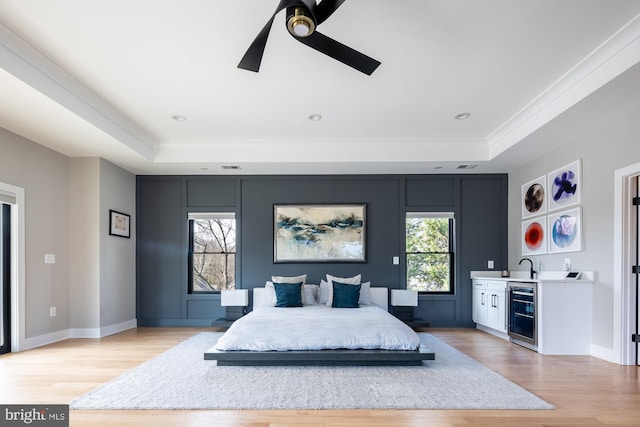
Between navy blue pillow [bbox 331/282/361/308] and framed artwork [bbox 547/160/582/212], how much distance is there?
2.90m

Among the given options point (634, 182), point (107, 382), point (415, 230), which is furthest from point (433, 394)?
point (415, 230)

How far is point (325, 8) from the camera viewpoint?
2330mm

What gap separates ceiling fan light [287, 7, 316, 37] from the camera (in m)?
2.29

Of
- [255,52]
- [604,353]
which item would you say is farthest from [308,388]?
[604,353]

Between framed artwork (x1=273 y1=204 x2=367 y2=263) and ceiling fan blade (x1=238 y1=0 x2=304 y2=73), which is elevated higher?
ceiling fan blade (x1=238 y1=0 x2=304 y2=73)

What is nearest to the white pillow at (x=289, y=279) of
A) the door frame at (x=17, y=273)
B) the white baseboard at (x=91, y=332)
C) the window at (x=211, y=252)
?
the window at (x=211, y=252)

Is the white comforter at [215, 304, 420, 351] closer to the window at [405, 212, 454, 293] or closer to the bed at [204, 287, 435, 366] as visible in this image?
the bed at [204, 287, 435, 366]

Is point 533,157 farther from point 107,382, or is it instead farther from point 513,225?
point 107,382

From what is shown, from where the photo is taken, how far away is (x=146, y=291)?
21.7 feet

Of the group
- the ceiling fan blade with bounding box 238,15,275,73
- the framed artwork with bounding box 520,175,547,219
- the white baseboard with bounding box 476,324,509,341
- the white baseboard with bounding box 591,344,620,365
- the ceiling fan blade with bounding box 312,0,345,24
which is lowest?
the white baseboard with bounding box 476,324,509,341

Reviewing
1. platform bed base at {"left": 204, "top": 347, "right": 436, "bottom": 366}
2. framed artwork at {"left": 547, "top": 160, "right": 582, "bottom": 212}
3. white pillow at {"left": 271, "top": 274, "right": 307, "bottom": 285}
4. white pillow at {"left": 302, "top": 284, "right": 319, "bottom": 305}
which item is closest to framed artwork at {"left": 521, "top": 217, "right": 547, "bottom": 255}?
framed artwork at {"left": 547, "top": 160, "right": 582, "bottom": 212}

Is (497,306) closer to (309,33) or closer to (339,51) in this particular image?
(339,51)

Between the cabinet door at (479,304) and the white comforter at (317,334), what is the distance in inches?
90.2

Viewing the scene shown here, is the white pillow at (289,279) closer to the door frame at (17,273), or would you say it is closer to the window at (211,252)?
the window at (211,252)
